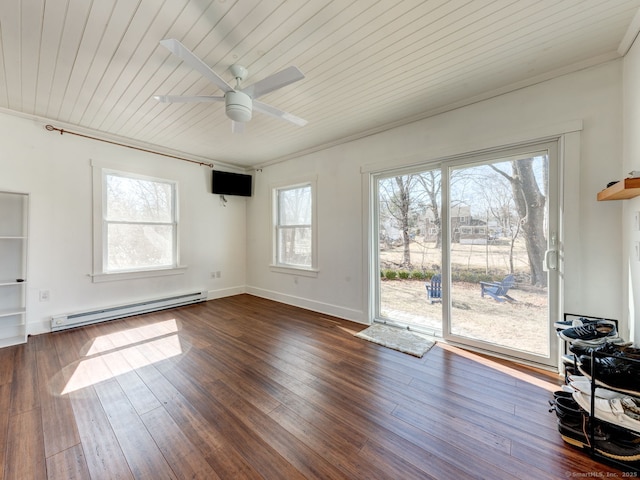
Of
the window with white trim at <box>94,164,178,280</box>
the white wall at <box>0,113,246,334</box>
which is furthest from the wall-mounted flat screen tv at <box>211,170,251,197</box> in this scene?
the window with white trim at <box>94,164,178,280</box>

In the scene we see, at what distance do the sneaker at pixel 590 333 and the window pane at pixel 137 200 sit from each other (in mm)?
4998

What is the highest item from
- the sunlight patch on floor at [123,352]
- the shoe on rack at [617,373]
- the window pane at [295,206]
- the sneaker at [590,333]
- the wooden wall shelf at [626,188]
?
the window pane at [295,206]

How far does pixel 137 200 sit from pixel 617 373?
17.2ft

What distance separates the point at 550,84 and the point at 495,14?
1.11 metres

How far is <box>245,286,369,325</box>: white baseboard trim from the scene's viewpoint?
11.9 ft

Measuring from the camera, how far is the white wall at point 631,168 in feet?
5.75

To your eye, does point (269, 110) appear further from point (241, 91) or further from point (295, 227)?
point (295, 227)

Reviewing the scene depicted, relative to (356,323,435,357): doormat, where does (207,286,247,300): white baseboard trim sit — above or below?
above

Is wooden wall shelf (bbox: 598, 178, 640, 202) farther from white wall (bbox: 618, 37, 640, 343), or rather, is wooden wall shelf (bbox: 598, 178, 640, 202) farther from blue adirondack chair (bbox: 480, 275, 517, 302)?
blue adirondack chair (bbox: 480, 275, 517, 302)

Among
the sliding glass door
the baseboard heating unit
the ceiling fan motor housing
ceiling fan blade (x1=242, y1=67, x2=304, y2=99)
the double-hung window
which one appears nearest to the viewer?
ceiling fan blade (x1=242, y1=67, x2=304, y2=99)

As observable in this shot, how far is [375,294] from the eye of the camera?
3.54 metres

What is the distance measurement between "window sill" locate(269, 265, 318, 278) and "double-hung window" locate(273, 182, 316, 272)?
25 millimetres

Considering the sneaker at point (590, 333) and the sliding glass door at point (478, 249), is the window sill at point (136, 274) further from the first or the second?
the sneaker at point (590, 333)

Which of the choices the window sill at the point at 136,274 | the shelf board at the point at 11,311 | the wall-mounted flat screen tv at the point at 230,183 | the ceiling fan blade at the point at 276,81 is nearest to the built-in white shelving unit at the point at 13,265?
the shelf board at the point at 11,311
